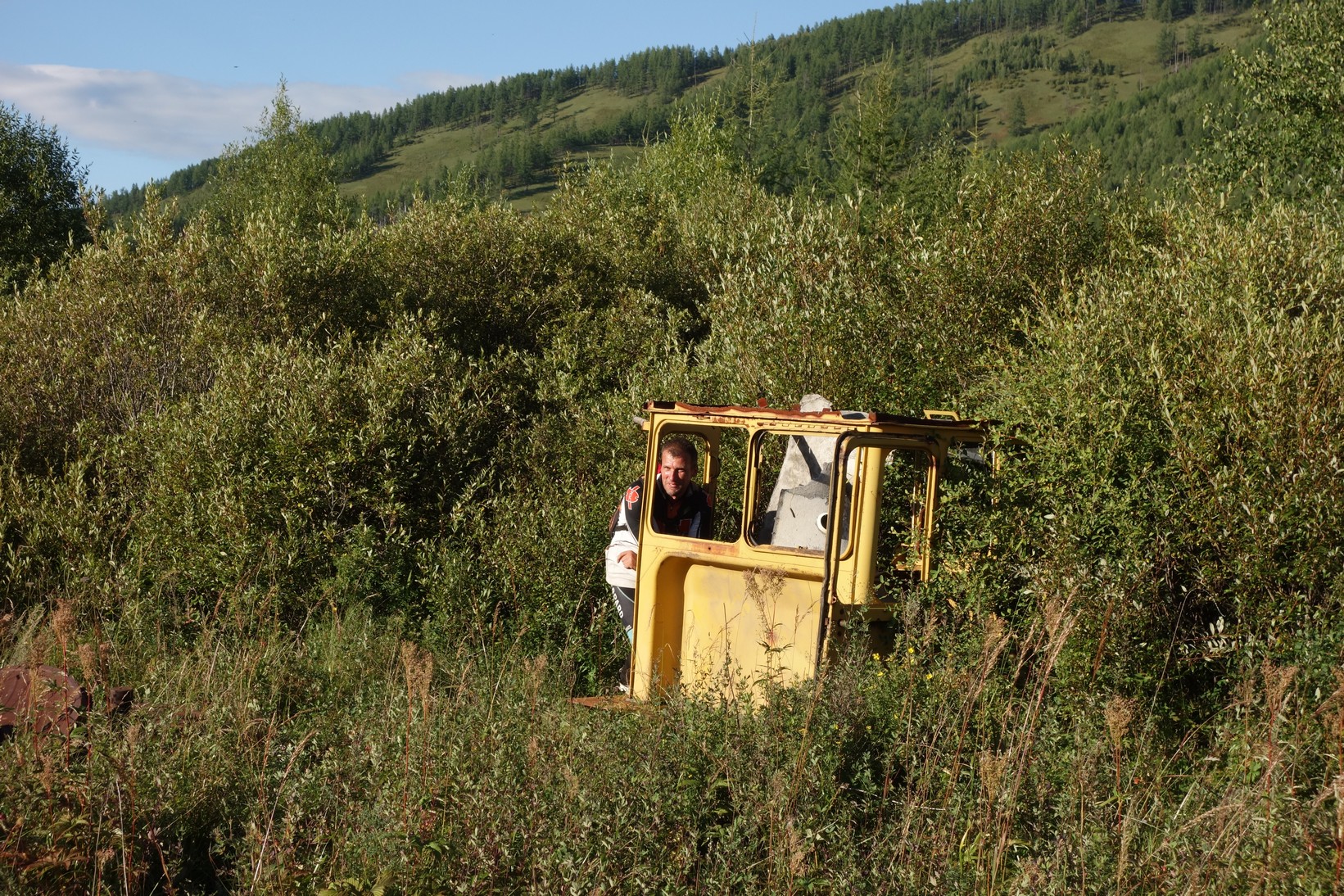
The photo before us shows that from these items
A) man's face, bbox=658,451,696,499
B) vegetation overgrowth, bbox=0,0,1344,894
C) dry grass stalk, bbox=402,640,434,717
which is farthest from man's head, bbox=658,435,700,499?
dry grass stalk, bbox=402,640,434,717

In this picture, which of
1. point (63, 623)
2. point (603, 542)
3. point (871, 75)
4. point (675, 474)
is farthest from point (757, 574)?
point (871, 75)

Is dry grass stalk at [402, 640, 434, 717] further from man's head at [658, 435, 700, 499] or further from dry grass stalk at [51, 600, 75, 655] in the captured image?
man's head at [658, 435, 700, 499]

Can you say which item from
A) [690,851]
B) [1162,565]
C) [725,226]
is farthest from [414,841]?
[725,226]

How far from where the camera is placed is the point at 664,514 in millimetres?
6789

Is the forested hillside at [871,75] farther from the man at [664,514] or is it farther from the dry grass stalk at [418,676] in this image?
the dry grass stalk at [418,676]

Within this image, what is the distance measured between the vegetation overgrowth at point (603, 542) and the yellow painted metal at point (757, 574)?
1.30ft

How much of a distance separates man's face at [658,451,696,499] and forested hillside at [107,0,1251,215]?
86.5 metres

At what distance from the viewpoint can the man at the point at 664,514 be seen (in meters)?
6.70

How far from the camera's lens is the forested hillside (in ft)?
410

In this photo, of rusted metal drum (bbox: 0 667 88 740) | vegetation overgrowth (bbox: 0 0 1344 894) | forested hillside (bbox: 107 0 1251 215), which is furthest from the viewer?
forested hillside (bbox: 107 0 1251 215)

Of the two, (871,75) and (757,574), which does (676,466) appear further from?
(871,75)

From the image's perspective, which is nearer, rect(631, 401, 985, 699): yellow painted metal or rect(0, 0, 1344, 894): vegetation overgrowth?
rect(0, 0, 1344, 894): vegetation overgrowth

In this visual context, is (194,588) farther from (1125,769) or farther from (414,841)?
(1125,769)

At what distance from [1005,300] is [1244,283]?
336 centimetres
